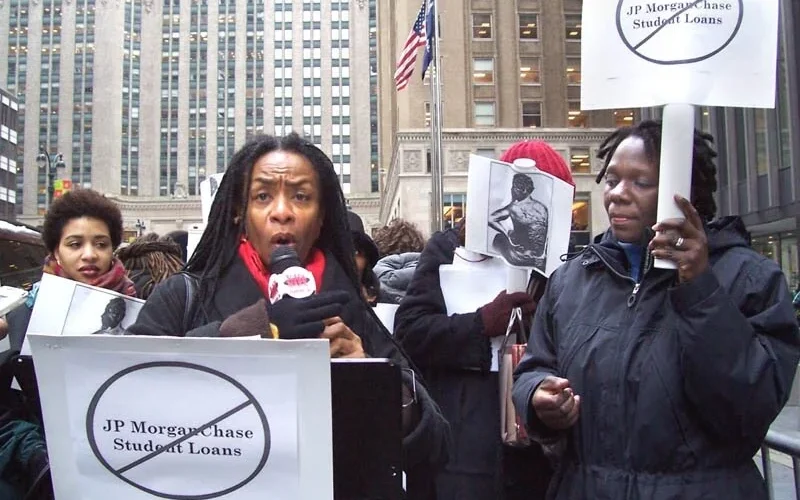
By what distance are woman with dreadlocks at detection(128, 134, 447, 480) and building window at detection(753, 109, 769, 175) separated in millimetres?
25531

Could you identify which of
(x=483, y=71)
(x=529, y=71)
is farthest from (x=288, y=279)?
(x=529, y=71)

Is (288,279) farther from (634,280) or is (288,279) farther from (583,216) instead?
(583,216)

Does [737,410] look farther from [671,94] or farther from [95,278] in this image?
[95,278]

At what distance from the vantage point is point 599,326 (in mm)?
2348

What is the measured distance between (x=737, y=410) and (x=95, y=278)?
2.90 metres

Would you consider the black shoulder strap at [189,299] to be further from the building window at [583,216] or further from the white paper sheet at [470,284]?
the building window at [583,216]

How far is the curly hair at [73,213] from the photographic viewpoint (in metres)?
3.63

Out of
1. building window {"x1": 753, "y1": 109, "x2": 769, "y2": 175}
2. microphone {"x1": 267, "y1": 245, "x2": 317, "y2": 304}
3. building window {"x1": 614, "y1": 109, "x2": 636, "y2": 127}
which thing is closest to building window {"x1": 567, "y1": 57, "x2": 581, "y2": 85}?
building window {"x1": 614, "y1": 109, "x2": 636, "y2": 127}

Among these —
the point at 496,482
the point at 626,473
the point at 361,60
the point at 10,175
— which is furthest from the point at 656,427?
the point at 361,60

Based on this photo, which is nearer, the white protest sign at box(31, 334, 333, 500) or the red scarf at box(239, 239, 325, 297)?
the white protest sign at box(31, 334, 333, 500)

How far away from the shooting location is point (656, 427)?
215cm

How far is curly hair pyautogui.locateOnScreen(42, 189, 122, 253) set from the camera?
3.63 m

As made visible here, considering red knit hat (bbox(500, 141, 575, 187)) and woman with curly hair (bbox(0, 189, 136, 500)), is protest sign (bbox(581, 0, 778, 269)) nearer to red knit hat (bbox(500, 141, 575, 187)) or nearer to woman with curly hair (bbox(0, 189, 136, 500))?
red knit hat (bbox(500, 141, 575, 187))

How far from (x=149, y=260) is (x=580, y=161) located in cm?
3541
